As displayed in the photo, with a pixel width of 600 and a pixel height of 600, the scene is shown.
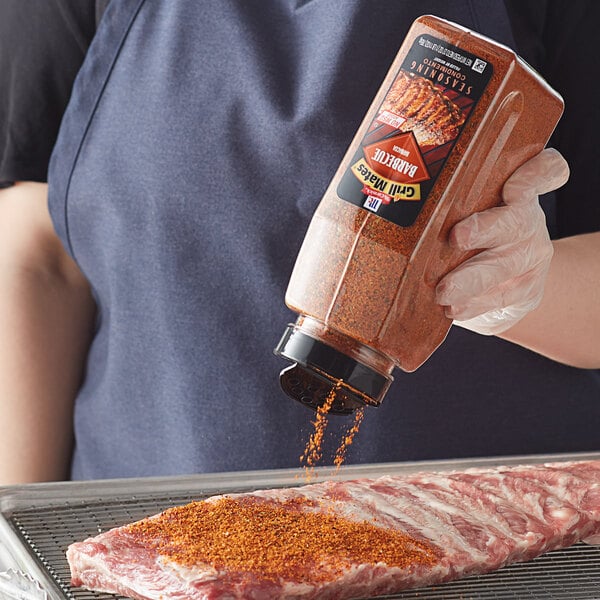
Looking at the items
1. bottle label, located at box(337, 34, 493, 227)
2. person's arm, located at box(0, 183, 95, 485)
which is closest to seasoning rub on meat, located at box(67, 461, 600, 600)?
bottle label, located at box(337, 34, 493, 227)

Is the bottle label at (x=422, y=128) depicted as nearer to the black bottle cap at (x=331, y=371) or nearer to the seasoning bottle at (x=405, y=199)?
the seasoning bottle at (x=405, y=199)

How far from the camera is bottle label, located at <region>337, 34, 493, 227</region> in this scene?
3.28 feet

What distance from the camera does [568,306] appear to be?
4.81ft

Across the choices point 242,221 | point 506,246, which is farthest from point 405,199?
point 242,221

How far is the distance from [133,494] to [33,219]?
77 centimetres

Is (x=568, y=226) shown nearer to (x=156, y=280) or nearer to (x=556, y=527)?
(x=556, y=527)

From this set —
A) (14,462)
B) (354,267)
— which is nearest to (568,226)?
(354,267)

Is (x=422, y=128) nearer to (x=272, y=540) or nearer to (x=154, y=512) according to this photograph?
(x=272, y=540)

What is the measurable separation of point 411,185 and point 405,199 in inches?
0.7

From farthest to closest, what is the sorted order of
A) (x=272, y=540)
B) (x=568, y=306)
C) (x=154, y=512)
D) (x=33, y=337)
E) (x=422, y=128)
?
(x=33, y=337) < (x=568, y=306) < (x=154, y=512) < (x=272, y=540) < (x=422, y=128)

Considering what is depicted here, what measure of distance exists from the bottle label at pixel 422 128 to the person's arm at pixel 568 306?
0.49 meters

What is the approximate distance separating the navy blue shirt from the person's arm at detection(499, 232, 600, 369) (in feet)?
0.32

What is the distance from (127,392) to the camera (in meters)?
1.71

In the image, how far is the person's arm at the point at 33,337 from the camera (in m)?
1.82
